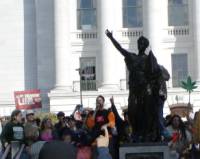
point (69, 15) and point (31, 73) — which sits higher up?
point (69, 15)

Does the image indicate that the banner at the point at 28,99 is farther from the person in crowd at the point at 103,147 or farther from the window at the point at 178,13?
the person in crowd at the point at 103,147

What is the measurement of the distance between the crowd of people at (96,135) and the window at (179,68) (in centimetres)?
3540

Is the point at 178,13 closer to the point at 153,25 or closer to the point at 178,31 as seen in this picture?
the point at 178,31

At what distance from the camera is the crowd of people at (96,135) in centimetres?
1812

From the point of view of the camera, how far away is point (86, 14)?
6075 centimetres

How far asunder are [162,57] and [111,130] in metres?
39.6

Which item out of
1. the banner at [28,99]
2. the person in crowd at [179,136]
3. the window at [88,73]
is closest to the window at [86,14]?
the window at [88,73]

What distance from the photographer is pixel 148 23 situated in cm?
5975

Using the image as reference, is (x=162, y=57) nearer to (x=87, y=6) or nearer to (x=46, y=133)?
(x=87, y=6)

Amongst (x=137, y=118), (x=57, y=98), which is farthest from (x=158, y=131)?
(x=57, y=98)

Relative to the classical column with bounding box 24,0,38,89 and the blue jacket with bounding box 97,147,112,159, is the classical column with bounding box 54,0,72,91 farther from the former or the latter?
the blue jacket with bounding box 97,147,112,159

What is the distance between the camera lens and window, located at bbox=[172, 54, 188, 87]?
59750mm

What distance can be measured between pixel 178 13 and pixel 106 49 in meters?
5.46

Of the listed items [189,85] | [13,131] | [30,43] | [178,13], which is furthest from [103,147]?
[30,43]
